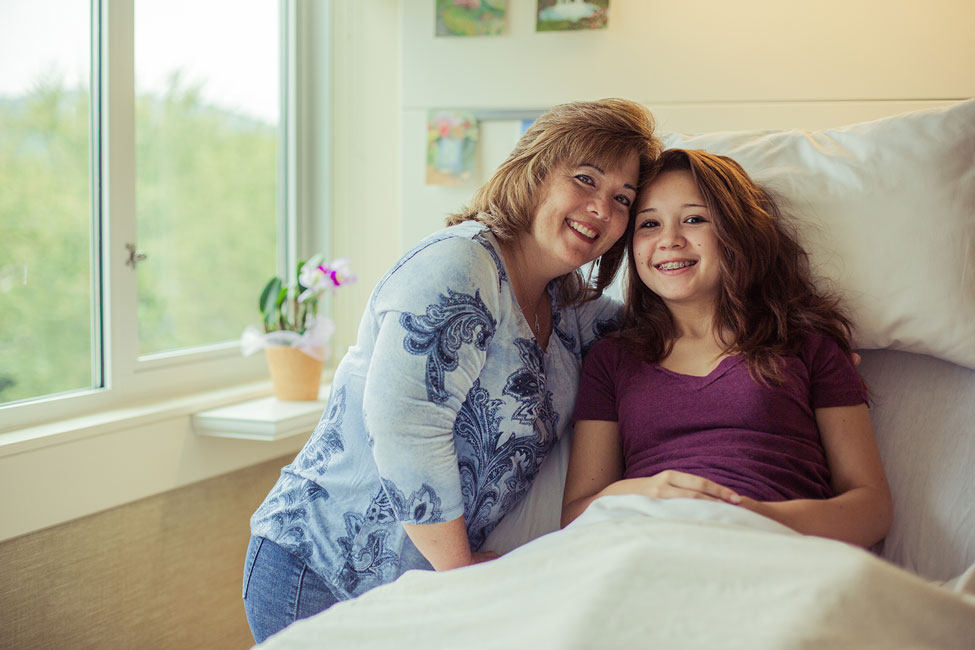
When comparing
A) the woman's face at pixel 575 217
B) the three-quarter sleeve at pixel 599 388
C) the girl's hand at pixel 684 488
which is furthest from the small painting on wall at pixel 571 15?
the girl's hand at pixel 684 488

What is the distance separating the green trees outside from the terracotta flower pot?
0.26 meters

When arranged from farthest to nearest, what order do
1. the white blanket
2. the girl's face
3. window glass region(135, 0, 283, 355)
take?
1. window glass region(135, 0, 283, 355)
2. the girl's face
3. the white blanket

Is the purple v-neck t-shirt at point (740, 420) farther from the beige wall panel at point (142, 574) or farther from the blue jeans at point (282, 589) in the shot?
the beige wall panel at point (142, 574)

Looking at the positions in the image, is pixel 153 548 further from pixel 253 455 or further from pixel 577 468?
pixel 577 468

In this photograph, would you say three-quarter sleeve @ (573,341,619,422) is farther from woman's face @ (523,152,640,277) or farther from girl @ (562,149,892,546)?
woman's face @ (523,152,640,277)

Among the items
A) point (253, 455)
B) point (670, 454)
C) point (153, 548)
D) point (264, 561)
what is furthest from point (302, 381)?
point (670, 454)

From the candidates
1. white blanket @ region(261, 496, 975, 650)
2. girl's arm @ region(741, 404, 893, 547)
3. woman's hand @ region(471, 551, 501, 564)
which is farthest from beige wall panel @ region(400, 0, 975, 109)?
white blanket @ region(261, 496, 975, 650)

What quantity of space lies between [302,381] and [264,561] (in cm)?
83

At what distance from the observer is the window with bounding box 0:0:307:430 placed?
1.63 meters

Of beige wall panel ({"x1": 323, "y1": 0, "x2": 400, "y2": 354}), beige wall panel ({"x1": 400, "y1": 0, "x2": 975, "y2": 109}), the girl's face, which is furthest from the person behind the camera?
beige wall panel ({"x1": 323, "y1": 0, "x2": 400, "y2": 354})

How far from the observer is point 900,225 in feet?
4.29

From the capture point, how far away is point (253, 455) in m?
Answer: 2.06

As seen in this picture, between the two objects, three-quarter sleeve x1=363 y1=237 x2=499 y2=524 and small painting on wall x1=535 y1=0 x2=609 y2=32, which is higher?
small painting on wall x1=535 y1=0 x2=609 y2=32

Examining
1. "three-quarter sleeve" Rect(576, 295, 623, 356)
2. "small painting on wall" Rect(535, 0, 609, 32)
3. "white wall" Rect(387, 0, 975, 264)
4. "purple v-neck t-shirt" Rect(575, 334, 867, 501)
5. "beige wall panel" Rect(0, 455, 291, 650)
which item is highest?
Answer: "small painting on wall" Rect(535, 0, 609, 32)
